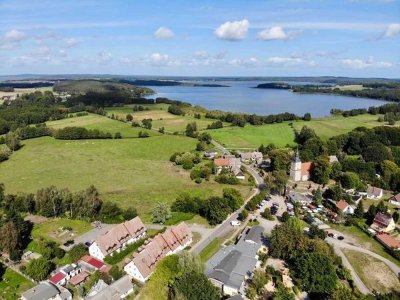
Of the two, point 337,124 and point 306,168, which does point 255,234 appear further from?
point 337,124

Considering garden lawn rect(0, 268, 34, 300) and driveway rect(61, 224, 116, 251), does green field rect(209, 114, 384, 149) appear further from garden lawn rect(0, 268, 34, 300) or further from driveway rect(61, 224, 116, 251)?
garden lawn rect(0, 268, 34, 300)

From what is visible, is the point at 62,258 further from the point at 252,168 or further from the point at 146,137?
the point at 146,137

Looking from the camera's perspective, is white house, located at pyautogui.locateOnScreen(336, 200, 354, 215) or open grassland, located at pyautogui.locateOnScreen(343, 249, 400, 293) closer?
open grassland, located at pyautogui.locateOnScreen(343, 249, 400, 293)

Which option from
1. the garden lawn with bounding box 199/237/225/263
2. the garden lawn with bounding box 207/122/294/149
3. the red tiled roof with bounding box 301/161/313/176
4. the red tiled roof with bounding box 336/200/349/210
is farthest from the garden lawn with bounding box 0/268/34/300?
the garden lawn with bounding box 207/122/294/149

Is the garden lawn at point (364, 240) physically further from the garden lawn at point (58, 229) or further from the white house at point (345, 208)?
the garden lawn at point (58, 229)

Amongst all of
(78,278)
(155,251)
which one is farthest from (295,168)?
(78,278)

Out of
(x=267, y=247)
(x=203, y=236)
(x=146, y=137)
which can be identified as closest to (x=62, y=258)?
(x=203, y=236)
